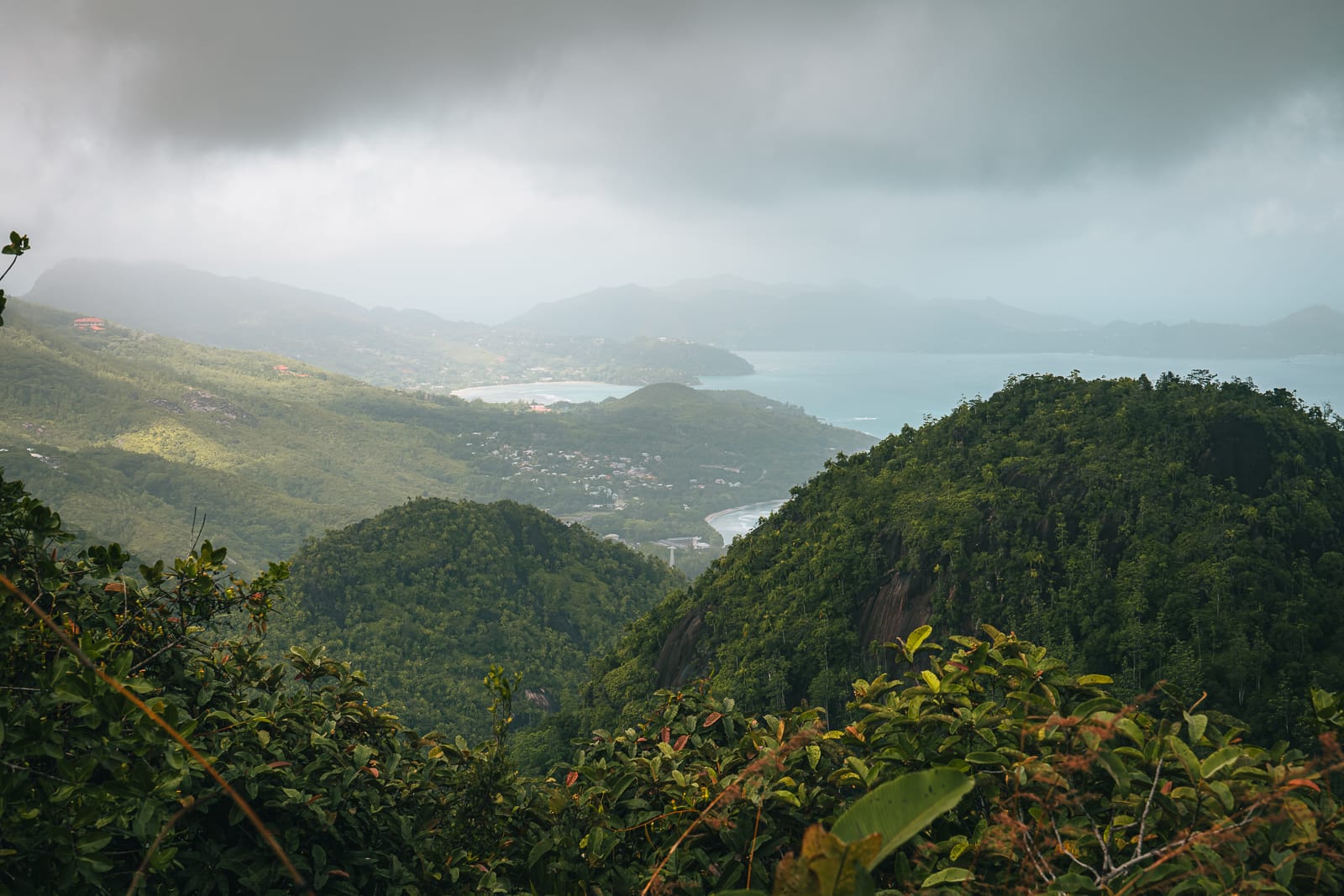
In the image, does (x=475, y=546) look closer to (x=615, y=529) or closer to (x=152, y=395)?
(x=615, y=529)

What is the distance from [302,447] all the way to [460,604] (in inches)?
3106

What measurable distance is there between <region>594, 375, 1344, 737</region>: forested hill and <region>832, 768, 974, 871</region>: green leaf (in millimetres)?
14895

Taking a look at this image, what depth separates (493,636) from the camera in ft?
128

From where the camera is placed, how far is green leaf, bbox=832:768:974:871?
1.94 m

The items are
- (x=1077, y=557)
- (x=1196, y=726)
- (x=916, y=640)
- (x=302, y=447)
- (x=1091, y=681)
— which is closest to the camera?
(x=1196, y=726)

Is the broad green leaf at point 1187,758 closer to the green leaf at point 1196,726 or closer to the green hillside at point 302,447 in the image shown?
the green leaf at point 1196,726

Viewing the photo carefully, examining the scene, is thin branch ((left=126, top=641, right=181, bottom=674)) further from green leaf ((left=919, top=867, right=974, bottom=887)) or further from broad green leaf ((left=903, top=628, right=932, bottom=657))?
broad green leaf ((left=903, top=628, right=932, bottom=657))

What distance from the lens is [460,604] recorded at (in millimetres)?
40062

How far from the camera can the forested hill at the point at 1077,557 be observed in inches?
590

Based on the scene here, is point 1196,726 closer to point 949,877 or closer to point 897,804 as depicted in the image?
point 949,877

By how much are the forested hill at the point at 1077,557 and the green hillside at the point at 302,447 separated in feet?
174

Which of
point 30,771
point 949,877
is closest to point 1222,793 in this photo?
point 949,877

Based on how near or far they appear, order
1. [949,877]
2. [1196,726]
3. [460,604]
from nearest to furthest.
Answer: [949,877] → [1196,726] → [460,604]

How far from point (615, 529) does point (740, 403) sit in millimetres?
74714
